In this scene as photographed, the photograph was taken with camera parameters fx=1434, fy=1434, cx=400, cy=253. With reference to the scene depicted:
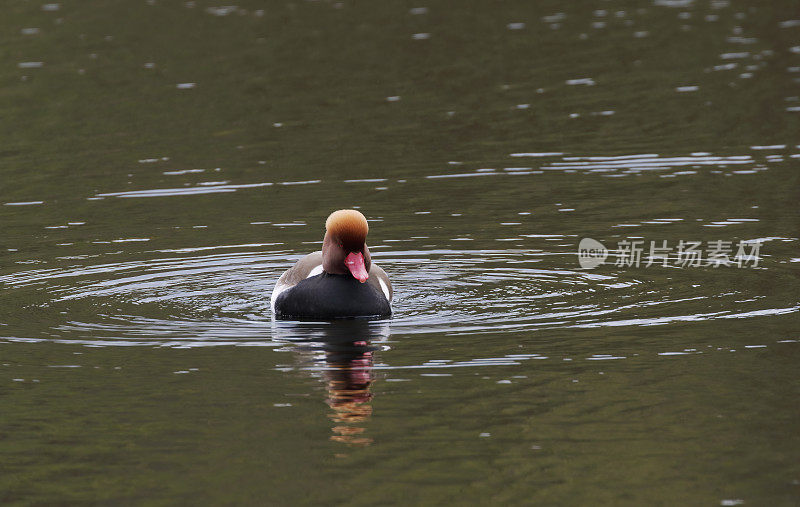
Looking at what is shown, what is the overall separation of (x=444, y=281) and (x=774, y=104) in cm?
1264

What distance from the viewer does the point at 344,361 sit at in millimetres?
12148

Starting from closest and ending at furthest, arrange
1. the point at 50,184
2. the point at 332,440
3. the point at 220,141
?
1. the point at 332,440
2. the point at 50,184
3. the point at 220,141

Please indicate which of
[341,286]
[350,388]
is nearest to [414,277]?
[341,286]

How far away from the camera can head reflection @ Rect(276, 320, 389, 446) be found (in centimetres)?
1026

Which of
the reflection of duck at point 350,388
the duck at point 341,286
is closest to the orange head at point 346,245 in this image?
the duck at point 341,286

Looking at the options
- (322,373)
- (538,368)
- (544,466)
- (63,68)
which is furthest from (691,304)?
(63,68)

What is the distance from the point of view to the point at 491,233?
1727 cm

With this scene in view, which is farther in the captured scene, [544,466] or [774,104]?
[774,104]

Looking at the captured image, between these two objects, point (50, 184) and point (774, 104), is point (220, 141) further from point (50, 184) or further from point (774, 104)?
point (774, 104)

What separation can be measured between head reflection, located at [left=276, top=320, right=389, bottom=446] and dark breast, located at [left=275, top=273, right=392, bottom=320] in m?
0.11

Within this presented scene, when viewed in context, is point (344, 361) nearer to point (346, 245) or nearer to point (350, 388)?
point (350, 388)

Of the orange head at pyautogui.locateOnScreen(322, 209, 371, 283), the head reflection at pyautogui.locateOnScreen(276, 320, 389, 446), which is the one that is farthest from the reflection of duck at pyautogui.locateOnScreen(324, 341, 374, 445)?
the orange head at pyautogui.locateOnScreen(322, 209, 371, 283)

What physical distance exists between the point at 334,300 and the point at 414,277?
6.58ft

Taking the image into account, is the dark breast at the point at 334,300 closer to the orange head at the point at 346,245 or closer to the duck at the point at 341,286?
the duck at the point at 341,286
